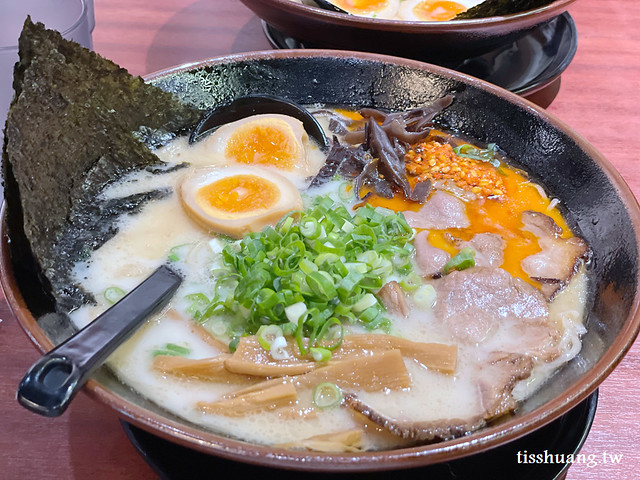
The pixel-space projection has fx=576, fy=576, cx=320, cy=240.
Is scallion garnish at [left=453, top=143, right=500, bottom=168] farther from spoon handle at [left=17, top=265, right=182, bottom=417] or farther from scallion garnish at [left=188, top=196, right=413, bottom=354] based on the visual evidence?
spoon handle at [left=17, top=265, right=182, bottom=417]

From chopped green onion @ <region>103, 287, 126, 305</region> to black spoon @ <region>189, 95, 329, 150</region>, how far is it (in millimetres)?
681

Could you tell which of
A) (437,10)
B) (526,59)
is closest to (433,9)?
(437,10)

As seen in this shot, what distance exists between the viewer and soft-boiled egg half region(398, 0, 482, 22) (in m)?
2.79

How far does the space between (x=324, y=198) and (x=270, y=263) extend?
40 cm

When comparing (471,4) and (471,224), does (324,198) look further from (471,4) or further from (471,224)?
(471,4)

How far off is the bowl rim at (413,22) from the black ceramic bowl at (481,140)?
0.13 metres

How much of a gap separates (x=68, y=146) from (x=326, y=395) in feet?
3.07

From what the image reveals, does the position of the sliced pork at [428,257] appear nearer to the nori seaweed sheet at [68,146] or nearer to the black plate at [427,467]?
the black plate at [427,467]

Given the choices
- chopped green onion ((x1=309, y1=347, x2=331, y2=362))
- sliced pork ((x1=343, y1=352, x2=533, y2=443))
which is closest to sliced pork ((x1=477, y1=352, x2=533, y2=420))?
sliced pork ((x1=343, y1=352, x2=533, y2=443))

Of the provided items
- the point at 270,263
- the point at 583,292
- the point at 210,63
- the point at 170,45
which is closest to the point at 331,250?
the point at 270,263

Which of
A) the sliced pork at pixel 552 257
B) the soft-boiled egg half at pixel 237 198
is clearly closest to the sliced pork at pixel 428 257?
the sliced pork at pixel 552 257

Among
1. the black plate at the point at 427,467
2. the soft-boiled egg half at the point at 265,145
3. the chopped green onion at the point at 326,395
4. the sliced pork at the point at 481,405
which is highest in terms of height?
the soft-boiled egg half at the point at 265,145

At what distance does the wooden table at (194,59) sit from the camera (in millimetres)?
1305

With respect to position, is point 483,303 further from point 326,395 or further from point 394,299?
point 326,395
